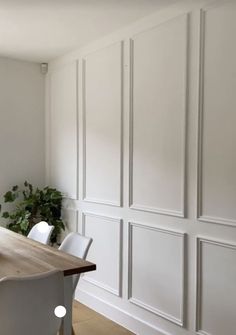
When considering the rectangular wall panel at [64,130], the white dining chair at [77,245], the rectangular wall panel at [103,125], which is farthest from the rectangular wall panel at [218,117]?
the rectangular wall panel at [64,130]

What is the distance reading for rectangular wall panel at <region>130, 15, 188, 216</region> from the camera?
2.66m

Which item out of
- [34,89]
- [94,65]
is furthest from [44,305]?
[34,89]

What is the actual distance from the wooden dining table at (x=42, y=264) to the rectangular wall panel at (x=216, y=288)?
845mm

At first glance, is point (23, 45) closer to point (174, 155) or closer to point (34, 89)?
point (34, 89)

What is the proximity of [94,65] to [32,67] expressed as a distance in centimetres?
106

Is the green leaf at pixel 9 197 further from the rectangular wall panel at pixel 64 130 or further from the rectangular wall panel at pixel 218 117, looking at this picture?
the rectangular wall panel at pixel 218 117

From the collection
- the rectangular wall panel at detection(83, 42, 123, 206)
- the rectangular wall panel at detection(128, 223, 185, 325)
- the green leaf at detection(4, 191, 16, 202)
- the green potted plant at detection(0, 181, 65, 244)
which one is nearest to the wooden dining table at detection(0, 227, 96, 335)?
the rectangular wall panel at detection(128, 223, 185, 325)

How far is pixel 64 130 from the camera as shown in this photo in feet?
13.2

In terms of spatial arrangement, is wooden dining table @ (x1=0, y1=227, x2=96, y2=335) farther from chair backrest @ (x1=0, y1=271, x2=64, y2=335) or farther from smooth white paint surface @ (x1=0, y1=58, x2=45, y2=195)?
smooth white paint surface @ (x1=0, y1=58, x2=45, y2=195)

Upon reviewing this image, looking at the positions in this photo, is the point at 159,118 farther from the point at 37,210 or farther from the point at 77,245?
the point at 37,210

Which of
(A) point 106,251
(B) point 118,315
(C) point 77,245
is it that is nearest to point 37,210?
(A) point 106,251

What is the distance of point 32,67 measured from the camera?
14.0 feet

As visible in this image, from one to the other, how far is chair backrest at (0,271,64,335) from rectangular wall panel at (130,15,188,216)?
48.8 inches

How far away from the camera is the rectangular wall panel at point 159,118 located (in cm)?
266
